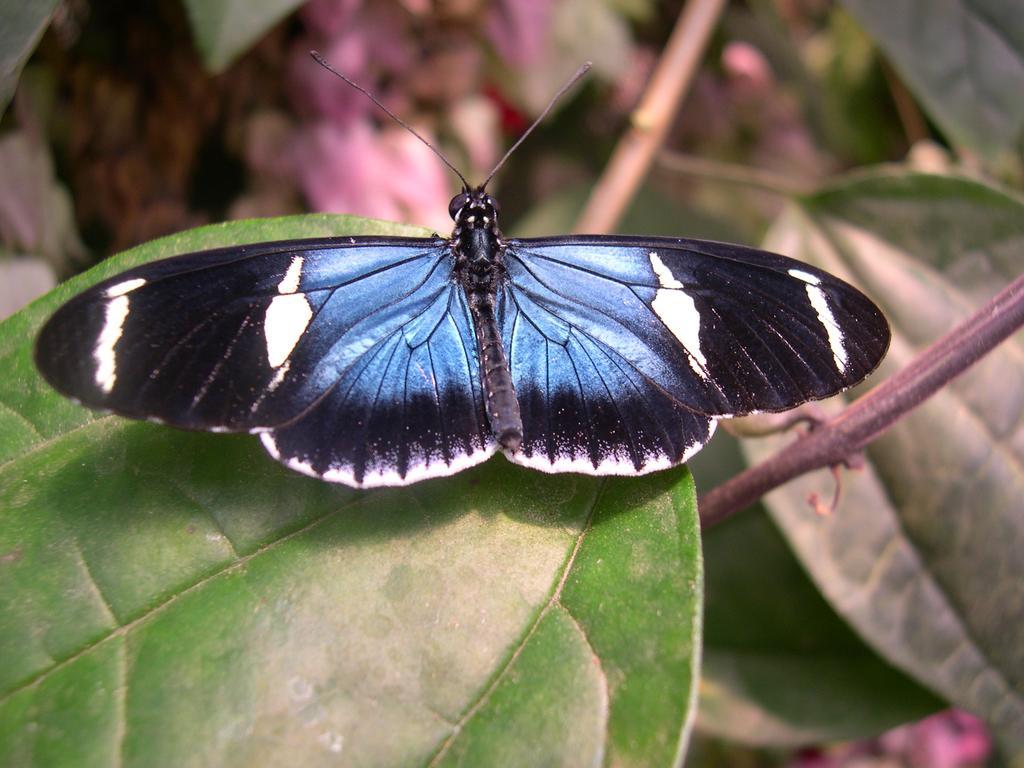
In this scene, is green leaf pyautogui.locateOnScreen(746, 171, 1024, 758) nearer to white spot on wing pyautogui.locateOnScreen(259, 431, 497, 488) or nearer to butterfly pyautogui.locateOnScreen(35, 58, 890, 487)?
butterfly pyautogui.locateOnScreen(35, 58, 890, 487)

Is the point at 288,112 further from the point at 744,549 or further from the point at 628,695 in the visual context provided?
the point at 628,695

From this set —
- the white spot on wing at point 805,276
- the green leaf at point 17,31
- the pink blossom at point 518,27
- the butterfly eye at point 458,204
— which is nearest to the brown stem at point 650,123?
the pink blossom at point 518,27

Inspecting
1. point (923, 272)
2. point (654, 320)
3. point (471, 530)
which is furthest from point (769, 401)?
point (923, 272)

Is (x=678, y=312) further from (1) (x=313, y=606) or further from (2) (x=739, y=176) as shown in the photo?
(2) (x=739, y=176)

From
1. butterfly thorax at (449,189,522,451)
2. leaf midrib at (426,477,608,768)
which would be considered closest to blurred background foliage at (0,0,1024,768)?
butterfly thorax at (449,189,522,451)

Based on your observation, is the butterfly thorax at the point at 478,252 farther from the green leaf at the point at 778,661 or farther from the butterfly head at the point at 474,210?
the green leaf at the point at 778,661

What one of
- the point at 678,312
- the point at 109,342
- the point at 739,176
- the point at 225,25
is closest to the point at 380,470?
the point at 109,342
